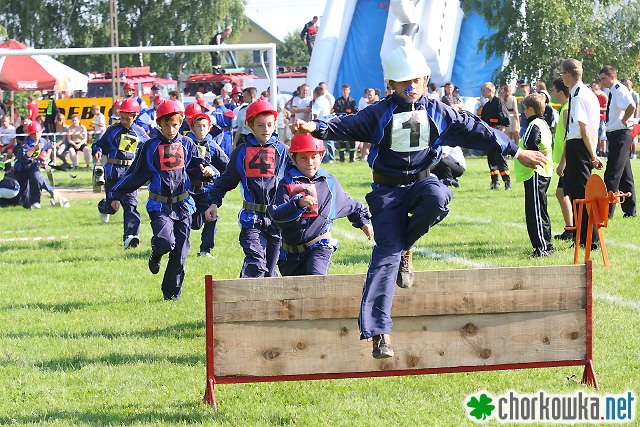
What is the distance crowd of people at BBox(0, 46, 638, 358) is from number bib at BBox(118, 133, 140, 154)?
1cm

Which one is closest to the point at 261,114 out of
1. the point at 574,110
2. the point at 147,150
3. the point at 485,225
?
the point at 147,150

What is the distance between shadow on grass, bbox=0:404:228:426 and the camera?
20.4ft

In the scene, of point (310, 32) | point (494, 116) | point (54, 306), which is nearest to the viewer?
point (54, 306)

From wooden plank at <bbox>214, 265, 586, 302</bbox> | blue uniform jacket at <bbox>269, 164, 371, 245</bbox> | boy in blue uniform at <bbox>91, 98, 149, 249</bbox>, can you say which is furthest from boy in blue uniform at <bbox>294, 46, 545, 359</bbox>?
boy in blue uniform at <bbox>91, 98, 149, 249</bbox>

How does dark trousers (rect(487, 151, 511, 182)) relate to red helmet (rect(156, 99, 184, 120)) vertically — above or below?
below

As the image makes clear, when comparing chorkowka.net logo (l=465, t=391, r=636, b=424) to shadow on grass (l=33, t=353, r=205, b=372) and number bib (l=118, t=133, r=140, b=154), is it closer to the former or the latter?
shadow on grass (l=33, t=353, r=205, b=372)

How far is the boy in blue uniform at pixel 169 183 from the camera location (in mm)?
10003

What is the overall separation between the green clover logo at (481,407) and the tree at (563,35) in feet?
96.9

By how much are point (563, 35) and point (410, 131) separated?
29923 mm

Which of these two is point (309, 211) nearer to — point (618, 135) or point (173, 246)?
point (173, 246)

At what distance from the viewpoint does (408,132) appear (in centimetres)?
638

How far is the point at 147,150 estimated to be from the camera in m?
10.1

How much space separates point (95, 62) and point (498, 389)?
61.1m

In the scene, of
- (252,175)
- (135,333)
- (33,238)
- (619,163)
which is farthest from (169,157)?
(619,163)
